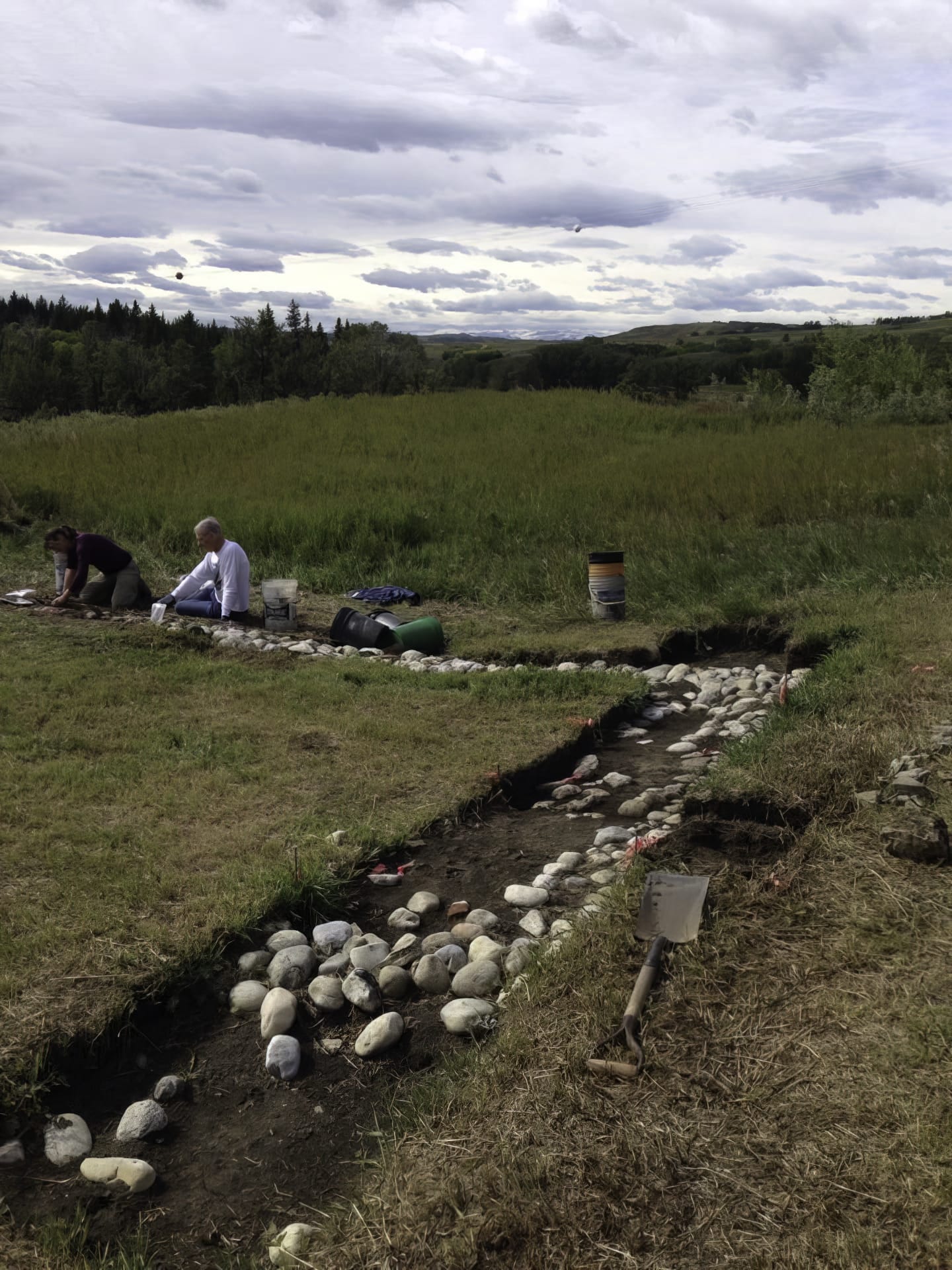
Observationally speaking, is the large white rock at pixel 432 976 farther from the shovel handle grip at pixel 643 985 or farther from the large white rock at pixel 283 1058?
the shovel handle grip at pixel 643 985

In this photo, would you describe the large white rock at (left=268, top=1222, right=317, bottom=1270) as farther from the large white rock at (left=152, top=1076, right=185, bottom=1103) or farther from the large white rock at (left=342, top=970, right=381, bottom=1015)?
the large white rock at (left=342, top=970, right=381, bottom=1015)

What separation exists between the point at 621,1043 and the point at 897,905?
0.97 metres

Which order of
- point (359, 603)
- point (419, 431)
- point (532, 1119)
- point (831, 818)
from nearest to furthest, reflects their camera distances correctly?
point (532, 1119), point (831, 818), point (359, 603), point (419, 431)

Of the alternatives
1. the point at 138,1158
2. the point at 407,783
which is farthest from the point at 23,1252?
the point at 407,783

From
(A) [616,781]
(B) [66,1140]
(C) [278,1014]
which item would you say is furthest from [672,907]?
(A) [616,781]

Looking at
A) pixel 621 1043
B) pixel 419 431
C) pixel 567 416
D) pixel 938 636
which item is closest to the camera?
pixel 621 1043

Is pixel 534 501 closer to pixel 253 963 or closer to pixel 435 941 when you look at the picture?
pixel 435 941

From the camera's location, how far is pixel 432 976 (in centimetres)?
325

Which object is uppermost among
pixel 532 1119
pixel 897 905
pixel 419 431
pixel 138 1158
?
pixel 419 431

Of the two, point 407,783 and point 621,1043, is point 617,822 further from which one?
point 621,1043

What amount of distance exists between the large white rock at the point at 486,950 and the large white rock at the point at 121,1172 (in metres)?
1.17

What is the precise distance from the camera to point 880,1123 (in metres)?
2.16

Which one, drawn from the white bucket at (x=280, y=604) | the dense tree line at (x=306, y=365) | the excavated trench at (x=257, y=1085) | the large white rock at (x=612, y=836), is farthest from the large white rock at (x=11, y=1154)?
the dense tree line at (x=306, y=365)

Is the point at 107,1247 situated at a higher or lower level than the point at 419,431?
lower
